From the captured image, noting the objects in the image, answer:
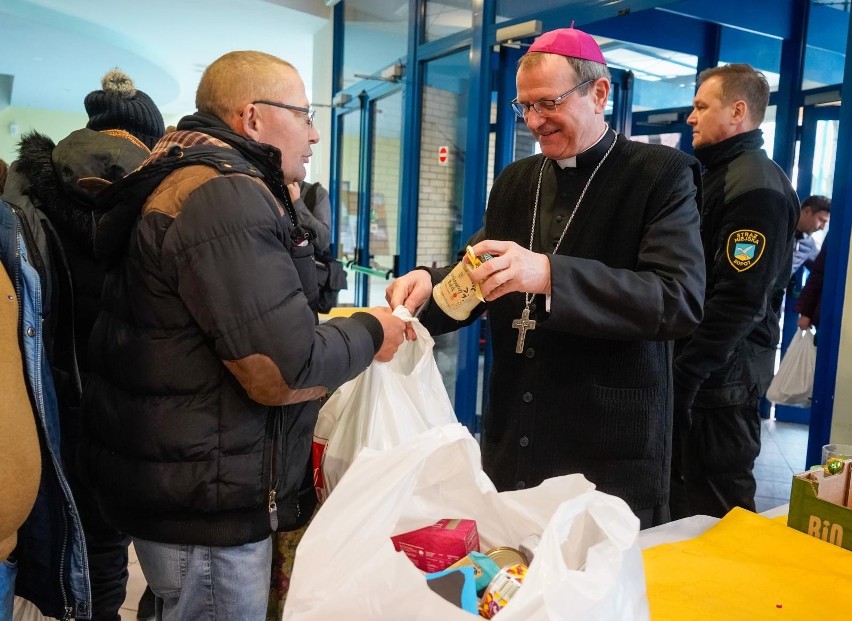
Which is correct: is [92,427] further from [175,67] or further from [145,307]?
[175,67]

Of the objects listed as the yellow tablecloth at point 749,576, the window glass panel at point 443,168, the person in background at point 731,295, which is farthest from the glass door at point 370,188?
the yellow tablecloth at point 749,576

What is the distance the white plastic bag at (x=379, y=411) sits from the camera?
1.40 m

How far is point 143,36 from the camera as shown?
31.5ft

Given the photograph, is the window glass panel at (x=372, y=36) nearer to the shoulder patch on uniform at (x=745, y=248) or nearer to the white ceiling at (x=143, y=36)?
the white ceiling at (x=143, y=36)

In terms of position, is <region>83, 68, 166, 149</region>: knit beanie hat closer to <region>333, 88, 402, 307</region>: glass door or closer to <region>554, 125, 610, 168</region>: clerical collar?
<region>554, 125, 610, 168</region>: clerical collar

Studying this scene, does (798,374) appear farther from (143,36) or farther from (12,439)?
(143,36)

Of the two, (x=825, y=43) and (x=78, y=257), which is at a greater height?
(x=825, y=43)

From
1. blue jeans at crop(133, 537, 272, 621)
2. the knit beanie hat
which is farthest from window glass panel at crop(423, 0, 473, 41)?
blue jeans at crop(133, 537, 272, 621)

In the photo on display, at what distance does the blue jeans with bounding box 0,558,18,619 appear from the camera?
4.28 ft

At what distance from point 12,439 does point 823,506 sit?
134cm

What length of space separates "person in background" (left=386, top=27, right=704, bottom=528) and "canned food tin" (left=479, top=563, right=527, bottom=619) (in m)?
0.61

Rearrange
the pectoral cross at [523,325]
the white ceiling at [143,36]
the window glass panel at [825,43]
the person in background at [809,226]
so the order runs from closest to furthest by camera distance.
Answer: the pectoral cross at [523,325] < the window glass panel at [825,43] < the person in background at [809,226] < the white ceiling at [143,36]

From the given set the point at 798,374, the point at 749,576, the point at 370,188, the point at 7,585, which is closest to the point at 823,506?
the point at 749,576

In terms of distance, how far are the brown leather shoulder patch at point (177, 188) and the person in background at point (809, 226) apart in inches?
178
